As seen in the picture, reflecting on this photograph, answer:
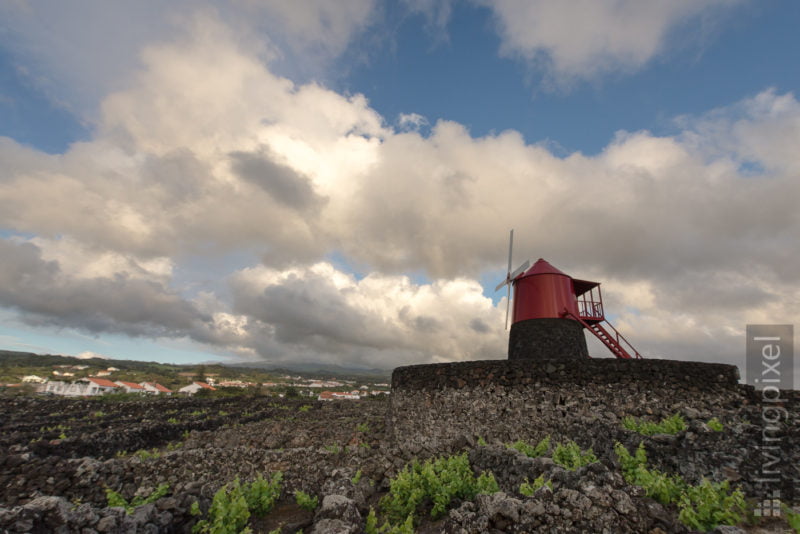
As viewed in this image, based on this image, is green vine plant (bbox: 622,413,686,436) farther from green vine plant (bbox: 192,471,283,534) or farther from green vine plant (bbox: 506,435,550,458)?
green vine plant (bbox: 192,471,283,534)

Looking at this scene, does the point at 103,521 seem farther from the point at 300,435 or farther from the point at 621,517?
the point at 300,435

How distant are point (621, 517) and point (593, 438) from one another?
5.32 metres

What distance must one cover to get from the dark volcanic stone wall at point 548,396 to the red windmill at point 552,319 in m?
5.18

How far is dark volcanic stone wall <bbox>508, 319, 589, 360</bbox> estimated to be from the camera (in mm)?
17234

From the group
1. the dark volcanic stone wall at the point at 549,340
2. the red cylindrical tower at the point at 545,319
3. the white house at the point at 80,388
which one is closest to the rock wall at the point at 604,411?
the dark volcanic stone wall at the point at 549,340

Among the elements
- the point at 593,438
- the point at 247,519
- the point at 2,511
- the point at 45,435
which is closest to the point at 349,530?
Answer: the point at 247,519

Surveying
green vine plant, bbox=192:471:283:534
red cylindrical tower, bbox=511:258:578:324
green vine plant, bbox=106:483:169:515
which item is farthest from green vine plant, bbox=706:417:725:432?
green vine plant, bbox=106:483:169:515

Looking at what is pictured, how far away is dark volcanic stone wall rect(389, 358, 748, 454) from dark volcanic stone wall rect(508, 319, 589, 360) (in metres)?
5.02

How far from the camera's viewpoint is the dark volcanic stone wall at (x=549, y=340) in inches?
679

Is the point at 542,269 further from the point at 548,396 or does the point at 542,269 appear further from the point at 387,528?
the point at 387,528

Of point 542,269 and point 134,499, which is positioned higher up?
point 542,269

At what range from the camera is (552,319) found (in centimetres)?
1792

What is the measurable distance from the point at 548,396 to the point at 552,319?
6674mm

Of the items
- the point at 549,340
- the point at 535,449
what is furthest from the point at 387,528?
the point at 549,340
